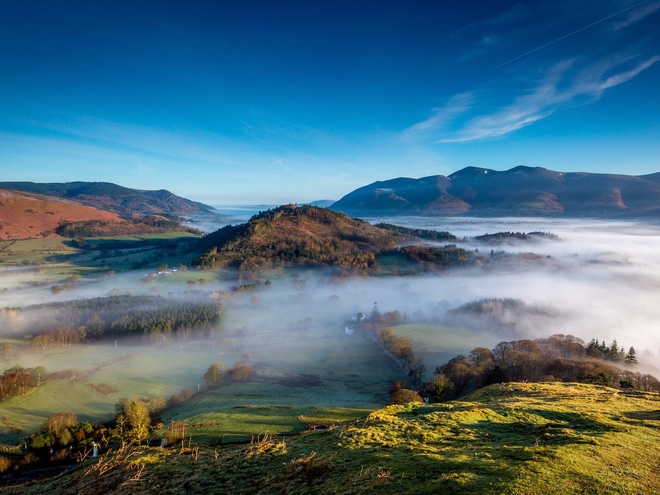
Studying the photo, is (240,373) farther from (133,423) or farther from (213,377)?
(133,423)

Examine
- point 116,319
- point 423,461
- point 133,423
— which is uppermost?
point 423,461

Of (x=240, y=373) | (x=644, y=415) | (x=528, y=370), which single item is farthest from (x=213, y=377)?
(x=644, y=415)

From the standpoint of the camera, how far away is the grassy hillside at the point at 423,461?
13930 mm

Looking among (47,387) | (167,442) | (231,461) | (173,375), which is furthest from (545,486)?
(47,387)

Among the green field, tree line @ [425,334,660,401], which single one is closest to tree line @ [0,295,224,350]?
the green field

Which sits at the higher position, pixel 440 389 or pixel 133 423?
pixel 440 389

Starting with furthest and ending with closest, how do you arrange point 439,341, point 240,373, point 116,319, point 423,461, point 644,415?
point 116,319
point 439,341
point 240,373
point 644,415
point 423,461

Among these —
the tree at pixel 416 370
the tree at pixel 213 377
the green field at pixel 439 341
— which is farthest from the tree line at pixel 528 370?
the tree at pixel 213 377

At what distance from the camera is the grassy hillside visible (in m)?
13.9

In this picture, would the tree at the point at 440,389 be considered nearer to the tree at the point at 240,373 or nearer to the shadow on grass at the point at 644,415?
the shadow on grass at the point at 644,415

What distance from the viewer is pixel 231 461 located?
18.7 m

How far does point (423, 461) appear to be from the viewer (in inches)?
656

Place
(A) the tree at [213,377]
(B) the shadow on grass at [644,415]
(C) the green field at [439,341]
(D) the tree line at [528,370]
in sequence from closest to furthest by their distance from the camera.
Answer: (B) the shadow on grass at [644,415] < (D) the tree line at [528,370] < (A) the tree at [213,377] < (C) the green field at [439,341]

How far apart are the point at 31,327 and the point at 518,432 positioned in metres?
185
